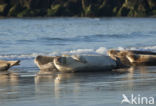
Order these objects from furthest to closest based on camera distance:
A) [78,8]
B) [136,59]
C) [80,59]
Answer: [78,8] < [136,59] < [80,59]

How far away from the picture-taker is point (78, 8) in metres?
121

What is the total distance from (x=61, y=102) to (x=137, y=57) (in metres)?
8.44

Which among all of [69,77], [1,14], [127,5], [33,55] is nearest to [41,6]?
[1,14]

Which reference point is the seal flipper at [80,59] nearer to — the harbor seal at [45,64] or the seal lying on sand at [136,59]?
the harbor seal at [45,64]

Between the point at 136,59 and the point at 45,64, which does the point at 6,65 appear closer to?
the point at 45,64

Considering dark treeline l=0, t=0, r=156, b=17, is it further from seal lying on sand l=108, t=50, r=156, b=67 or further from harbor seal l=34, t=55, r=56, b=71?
harbor seal l=34, t=55, r=56, b=71

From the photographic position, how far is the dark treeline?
112 meters

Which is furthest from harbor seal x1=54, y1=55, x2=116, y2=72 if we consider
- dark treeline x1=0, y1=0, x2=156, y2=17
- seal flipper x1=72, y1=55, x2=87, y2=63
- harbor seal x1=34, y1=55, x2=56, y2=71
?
dark treeline x1=0, y1=0, x2=156, y2=17

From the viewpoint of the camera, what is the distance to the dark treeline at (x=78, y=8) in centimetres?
11250

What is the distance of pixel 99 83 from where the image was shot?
13.4m

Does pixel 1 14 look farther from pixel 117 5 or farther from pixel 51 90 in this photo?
pixel 51 90

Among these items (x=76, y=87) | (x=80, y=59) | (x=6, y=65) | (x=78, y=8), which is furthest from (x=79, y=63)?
(x=78, y=8)

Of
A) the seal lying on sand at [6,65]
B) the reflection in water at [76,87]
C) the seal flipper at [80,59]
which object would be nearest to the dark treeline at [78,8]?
the seal lying on sand at [6,65]

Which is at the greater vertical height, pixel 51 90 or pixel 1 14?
pixel 51 90
